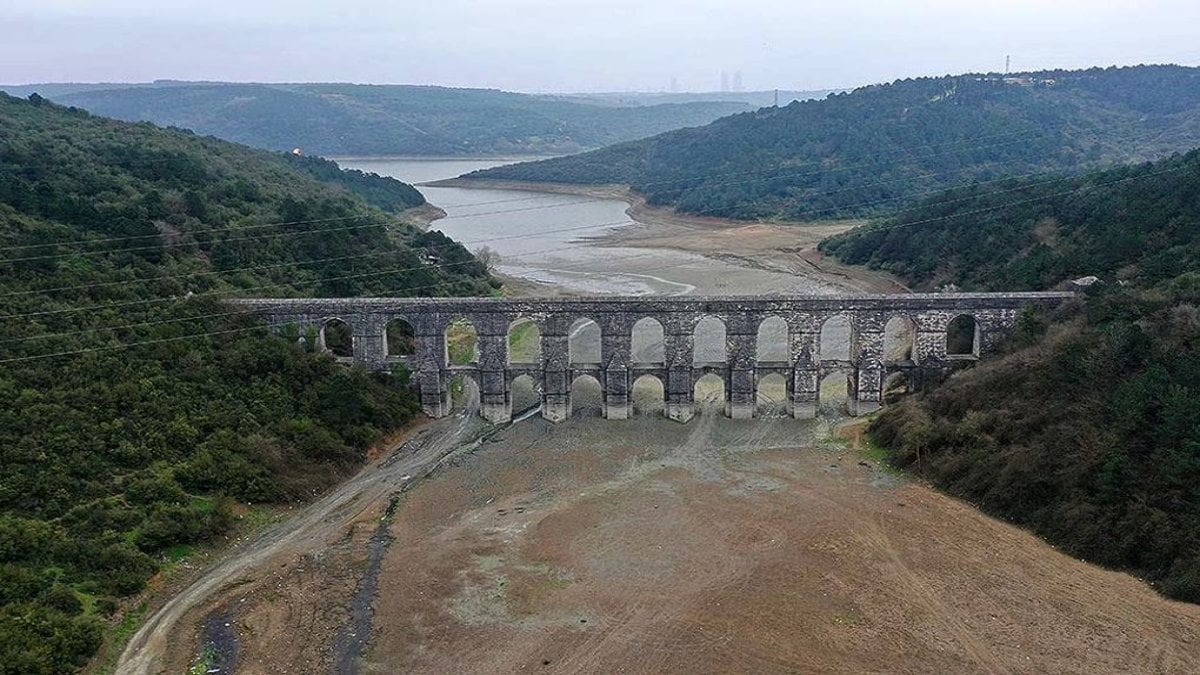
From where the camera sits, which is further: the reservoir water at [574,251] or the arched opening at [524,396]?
the reservoir water at [574,251]

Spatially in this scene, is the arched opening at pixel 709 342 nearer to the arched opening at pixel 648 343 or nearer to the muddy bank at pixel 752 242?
the arched opening at pixel 648 343

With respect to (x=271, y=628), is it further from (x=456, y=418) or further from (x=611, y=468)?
(x=456, y=418)

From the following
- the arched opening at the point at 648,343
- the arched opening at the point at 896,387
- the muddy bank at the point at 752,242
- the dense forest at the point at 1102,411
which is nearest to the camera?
the dense forest at the point at 1102,411

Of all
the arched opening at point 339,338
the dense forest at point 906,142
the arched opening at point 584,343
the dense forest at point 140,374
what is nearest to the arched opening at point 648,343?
the arched opening at point 584,343

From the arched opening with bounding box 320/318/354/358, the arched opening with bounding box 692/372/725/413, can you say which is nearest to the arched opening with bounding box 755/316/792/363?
the arched opening with bounding box 692/372/725/413

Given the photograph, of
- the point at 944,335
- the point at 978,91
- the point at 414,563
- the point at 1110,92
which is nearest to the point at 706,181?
the point at 978,91

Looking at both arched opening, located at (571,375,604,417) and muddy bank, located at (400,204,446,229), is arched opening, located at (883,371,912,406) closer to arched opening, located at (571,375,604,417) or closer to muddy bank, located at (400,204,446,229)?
arched opening, located at (571,375,604,417)
